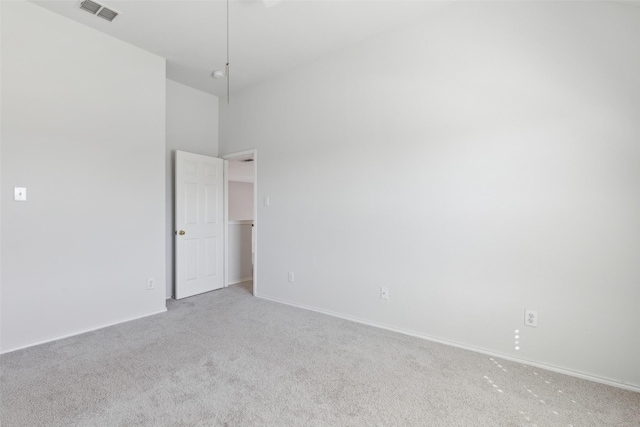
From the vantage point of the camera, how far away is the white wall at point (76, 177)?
242 centimetres

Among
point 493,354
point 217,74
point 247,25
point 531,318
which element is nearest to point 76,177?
point 217,74

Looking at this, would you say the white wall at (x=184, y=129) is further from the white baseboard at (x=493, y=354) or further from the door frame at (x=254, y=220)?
the white baseboard at (x=493, y=354)

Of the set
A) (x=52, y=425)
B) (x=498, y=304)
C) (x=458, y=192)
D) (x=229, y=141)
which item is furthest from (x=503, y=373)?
(x=229, y=141)

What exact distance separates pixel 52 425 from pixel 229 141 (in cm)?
357

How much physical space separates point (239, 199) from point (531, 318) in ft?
29.2

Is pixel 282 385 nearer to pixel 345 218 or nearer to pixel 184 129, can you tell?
pixel 345 218

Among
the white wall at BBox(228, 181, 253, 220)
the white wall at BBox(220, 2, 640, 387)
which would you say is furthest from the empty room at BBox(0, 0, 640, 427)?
the white wall at BBox(228, 181, 253, 220)

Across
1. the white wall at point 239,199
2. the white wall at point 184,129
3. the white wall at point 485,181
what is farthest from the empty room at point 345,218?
the white wall at point 239,199

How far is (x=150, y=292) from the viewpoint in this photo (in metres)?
3.29

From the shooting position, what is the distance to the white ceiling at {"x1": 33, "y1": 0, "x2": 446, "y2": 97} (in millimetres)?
2527

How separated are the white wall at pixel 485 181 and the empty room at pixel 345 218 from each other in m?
0.01

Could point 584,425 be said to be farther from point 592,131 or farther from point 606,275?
point 592,131

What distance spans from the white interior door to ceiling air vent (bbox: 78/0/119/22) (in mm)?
1549

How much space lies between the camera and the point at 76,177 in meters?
2.75
